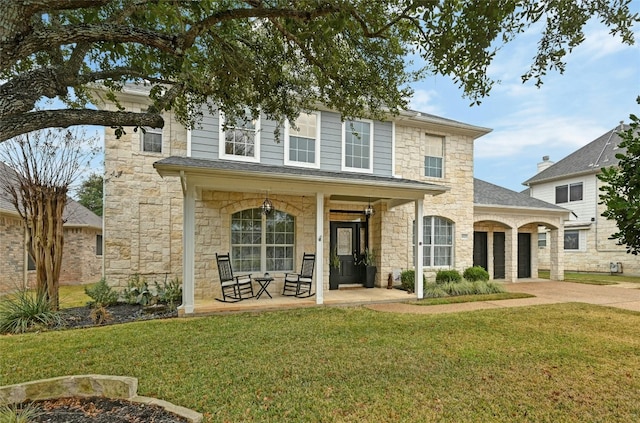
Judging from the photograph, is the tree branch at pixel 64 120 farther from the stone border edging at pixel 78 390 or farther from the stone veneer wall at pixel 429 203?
the stone veneer wall at pixel 429 203

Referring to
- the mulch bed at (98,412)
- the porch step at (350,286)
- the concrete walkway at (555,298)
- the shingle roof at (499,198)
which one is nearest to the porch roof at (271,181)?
the concrete walkway at (555,298)

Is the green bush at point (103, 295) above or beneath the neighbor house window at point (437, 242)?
beneath

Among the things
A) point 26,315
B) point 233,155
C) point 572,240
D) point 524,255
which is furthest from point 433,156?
point 572,240

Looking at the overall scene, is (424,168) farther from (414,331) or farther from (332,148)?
(414,331)

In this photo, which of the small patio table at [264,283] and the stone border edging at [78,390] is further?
the small patio table at [264,283]

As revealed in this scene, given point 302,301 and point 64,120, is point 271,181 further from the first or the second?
point 64,120

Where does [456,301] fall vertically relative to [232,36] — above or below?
below

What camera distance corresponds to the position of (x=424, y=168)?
1107 centimetres

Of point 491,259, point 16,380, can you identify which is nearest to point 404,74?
point 16,380

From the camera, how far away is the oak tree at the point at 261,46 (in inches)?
111

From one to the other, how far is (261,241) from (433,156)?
6508mm

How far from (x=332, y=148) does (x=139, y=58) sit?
5.69 m

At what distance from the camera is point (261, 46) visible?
18.1 ft

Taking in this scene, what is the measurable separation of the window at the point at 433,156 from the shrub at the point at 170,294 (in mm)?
8325
